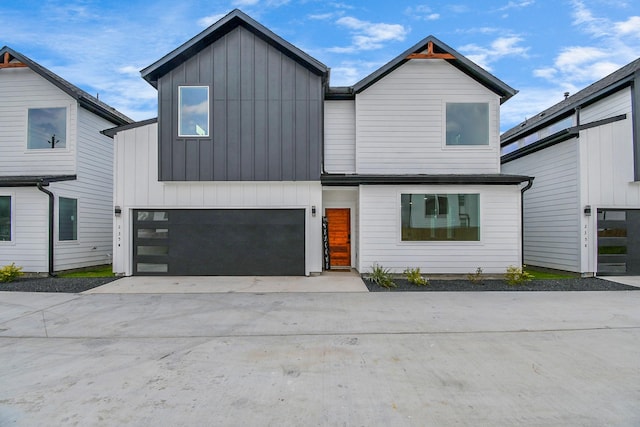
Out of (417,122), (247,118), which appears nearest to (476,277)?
(417,122)

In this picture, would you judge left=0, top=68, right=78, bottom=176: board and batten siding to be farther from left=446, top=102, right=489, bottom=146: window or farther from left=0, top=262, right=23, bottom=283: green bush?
left=446, top=102, right=489, bottom=146: window

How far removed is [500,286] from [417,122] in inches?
197

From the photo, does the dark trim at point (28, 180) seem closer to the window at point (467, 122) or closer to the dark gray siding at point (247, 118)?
the dark gray siding at point (247, 118)

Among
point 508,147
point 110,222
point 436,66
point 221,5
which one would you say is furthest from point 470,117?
point 110,222

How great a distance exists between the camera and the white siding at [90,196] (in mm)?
10914

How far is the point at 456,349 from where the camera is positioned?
463 centimetres

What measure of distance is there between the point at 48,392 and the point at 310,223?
23.6 feet

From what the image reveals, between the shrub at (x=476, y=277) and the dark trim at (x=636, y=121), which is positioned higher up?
the dark trim at (x=636, y=121)

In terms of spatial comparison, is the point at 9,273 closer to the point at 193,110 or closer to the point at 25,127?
the point at 25,127

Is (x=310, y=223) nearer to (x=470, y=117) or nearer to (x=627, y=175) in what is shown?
(x=470, y=117)

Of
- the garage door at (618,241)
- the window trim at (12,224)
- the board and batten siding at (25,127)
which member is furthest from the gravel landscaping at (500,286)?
the window trim at (12,224)

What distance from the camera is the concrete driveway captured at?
3.08 meters

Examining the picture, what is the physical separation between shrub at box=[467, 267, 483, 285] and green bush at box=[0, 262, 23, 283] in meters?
12.1

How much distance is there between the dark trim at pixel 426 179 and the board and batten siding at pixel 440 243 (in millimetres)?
175
